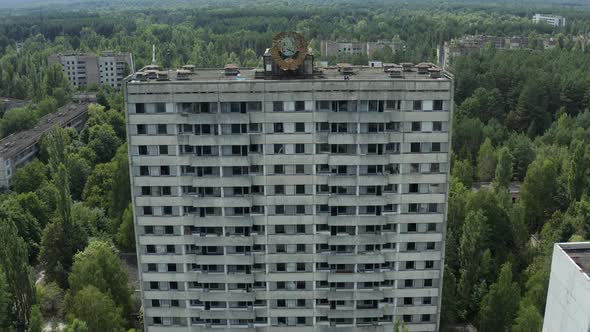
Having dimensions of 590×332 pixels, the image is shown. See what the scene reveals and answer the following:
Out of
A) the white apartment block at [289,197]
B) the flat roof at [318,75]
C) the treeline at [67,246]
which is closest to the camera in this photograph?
the white apartment block at [289,197]

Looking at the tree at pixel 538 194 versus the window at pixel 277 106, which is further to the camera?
the tree at pixel 538 194

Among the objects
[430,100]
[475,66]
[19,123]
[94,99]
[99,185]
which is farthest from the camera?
[94,99]

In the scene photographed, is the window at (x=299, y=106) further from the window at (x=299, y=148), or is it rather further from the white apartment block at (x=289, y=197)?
the window at (x=299, y=148)

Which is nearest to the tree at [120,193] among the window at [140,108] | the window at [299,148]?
the window at [140,108]

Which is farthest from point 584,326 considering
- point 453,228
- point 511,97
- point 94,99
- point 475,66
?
point 94,99

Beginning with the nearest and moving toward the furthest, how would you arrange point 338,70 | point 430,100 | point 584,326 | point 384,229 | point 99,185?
point 584,326
point 430,100
point 384,229
point 338,70
point 99,185

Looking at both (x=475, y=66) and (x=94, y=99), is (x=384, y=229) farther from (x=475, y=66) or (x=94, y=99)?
(x=94, y=99)

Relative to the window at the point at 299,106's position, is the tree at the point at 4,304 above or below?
below
